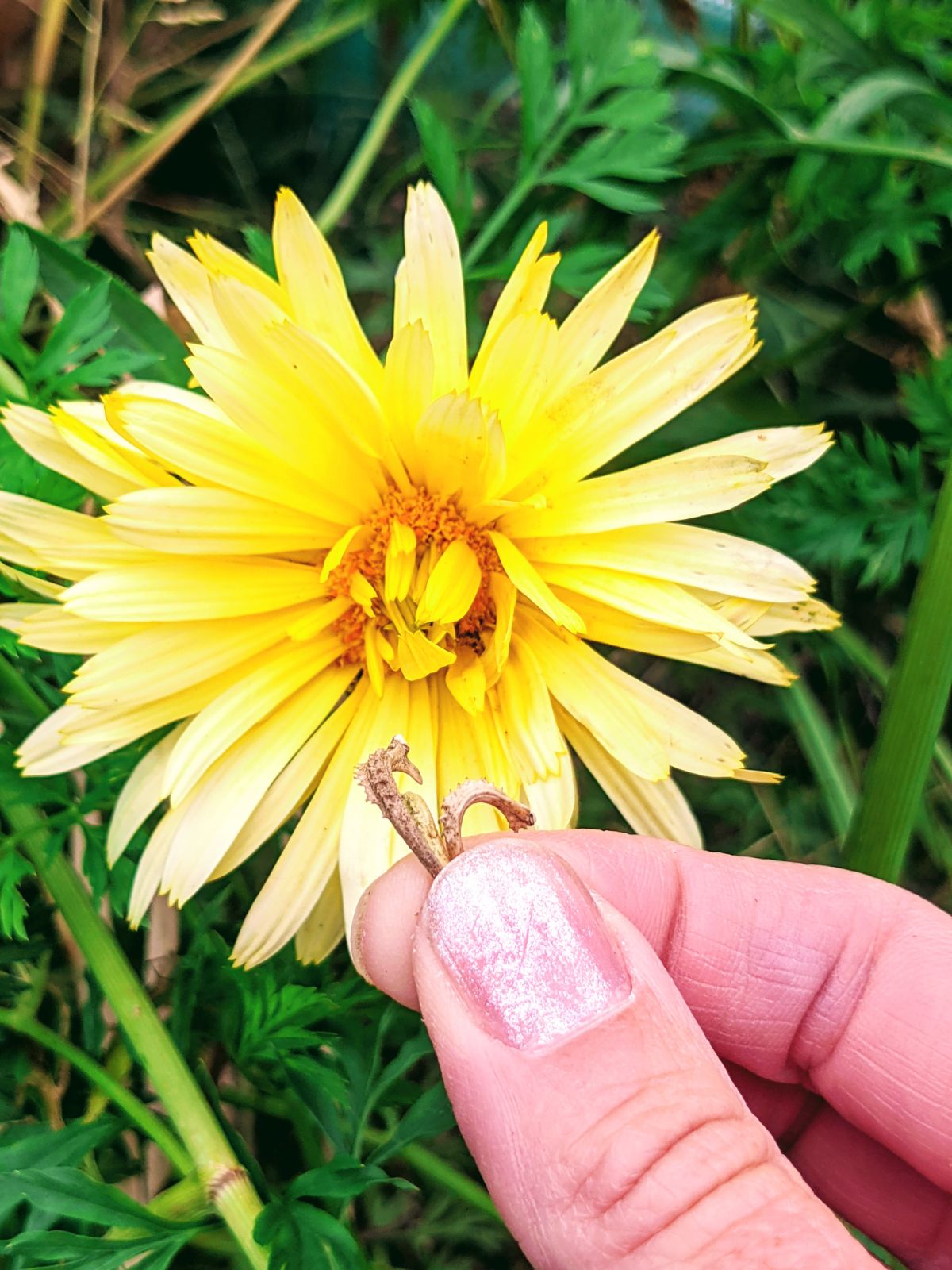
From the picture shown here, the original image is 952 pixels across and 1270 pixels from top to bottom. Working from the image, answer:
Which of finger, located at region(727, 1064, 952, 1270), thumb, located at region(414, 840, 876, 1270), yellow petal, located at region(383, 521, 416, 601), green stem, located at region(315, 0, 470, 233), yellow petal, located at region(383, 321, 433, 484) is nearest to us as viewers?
thumb, located at region(414, 840, 876, 1270)

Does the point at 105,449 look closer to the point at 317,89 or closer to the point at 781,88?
the point at 781,88

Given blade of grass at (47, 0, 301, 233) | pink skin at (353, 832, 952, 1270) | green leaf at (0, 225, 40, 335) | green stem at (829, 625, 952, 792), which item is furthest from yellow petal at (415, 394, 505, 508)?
blade of grass at (47, 0, 301, 233)

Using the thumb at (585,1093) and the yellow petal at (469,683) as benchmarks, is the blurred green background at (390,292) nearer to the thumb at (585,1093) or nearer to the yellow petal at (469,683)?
the thumb at (585,1093)

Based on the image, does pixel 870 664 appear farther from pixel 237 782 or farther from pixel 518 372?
pixel 237 782

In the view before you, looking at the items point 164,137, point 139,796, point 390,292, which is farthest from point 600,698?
point 164,137

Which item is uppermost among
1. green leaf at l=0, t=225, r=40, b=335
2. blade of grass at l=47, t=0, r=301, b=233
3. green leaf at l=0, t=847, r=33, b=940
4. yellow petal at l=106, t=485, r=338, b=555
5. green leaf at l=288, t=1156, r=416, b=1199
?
blade of grass at l=47, t=0, r=301, b=233

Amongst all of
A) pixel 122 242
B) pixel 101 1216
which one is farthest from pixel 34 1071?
pixel 122 242

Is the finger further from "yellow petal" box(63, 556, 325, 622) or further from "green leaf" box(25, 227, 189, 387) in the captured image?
"green leaf" box(25, 227, 189, 387)
